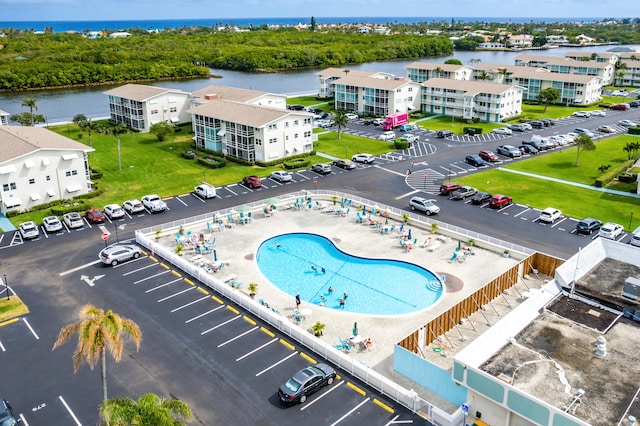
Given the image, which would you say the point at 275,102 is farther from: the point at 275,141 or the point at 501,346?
the point at 501,346

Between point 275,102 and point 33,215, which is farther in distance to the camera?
point 275,102

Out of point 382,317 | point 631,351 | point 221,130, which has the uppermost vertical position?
point 221,130

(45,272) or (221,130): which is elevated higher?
(221,130)

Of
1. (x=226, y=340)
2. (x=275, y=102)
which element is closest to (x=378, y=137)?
(x=275, y=102)

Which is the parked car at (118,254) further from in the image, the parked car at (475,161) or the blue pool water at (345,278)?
the parked car at (475,161)

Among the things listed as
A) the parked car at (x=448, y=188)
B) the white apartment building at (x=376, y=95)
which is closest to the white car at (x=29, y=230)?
the parked car at (x=448, y=188)

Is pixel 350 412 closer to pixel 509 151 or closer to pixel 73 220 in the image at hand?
pixel 73 220

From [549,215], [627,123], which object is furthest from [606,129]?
[549,215]
